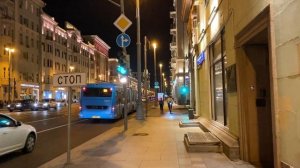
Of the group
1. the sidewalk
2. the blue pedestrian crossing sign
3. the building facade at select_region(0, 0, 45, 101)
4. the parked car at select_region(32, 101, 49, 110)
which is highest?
the building facade at select_region(0, 0, 45, 101)

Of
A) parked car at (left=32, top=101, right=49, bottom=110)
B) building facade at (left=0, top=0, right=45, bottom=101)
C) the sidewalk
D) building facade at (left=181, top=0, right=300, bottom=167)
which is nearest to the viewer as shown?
building facade at (left=181, top=0, right=300, bottom=167)

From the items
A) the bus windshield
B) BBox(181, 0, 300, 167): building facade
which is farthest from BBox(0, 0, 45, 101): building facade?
BBox(181, 0, 300, 167): building facade

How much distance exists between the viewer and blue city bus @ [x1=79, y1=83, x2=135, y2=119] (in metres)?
26.0

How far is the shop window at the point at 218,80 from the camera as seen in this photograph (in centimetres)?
1294

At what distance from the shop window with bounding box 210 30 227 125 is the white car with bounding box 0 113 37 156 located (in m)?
6.66

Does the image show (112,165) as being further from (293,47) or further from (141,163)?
(293,47)

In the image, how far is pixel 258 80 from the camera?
932cm

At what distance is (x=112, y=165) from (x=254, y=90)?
4052mm

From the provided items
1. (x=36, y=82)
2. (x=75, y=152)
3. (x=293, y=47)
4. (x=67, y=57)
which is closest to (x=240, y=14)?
(x=293, y=47)

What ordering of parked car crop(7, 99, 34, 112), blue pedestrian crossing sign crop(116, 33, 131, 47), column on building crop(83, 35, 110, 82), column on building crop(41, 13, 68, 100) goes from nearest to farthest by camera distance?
blue pedestrian crossing sign crop(116, 33, 131, 47) < parked car crop(7, 99, 34, 112) < column on building crop(41, 13, 68, 100) < column on building crop(83, 35, 110, 82)

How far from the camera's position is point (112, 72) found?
159875mm

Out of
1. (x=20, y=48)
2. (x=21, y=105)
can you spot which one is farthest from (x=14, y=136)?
(x=20, y=48)

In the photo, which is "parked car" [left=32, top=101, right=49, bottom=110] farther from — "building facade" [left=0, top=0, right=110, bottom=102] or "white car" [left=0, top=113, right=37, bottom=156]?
"white car" [left=0, top=113, right=37, bottom=156]

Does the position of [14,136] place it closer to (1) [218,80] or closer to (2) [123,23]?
(1) [218,80]
